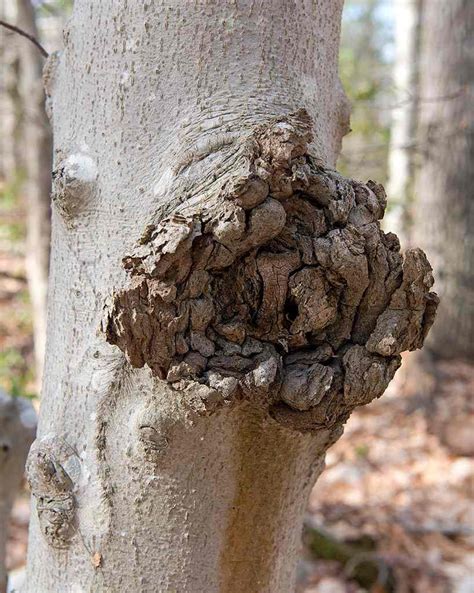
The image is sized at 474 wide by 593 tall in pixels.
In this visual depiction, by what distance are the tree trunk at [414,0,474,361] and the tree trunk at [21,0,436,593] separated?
401cm

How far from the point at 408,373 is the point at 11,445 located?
3575mm

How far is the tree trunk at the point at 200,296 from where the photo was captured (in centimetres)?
70

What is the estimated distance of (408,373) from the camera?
15.2 feet

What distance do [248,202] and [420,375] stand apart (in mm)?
4110

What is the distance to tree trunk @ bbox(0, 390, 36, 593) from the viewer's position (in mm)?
1530

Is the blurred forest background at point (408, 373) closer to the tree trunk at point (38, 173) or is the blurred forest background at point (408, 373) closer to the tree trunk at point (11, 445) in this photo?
the tree trunk at point (38, 173)

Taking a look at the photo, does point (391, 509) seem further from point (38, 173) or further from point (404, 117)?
point (404, 117)

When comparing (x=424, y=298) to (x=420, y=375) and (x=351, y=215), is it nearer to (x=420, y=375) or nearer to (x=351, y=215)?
(x=351, y=215)

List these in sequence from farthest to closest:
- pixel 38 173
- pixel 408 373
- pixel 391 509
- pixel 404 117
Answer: pixel 404 117 → pixel 408 373 → pixel 38 173 → pixel 391 509

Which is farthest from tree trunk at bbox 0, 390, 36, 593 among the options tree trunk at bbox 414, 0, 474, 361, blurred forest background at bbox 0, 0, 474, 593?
tree trunk at bbox 414, 0, 474, 361

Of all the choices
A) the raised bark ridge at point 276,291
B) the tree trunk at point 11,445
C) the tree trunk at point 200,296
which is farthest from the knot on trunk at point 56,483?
the tree trunk at point 11,445

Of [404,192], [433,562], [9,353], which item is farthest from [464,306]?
[9,353]

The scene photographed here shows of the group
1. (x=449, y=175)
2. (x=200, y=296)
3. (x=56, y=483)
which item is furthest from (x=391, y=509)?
(x=200, y=296)

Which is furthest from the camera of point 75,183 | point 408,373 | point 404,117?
point 404,117
